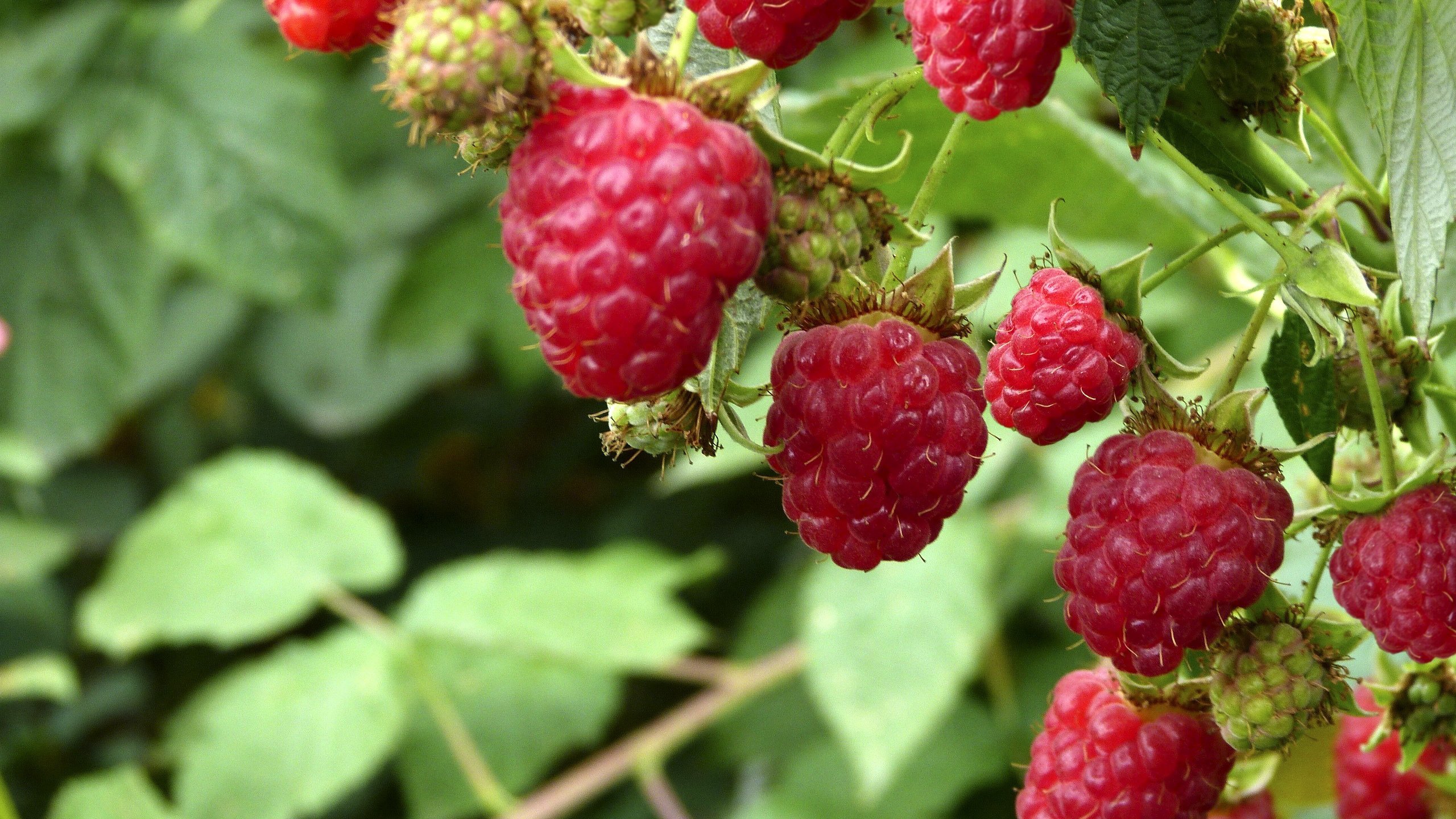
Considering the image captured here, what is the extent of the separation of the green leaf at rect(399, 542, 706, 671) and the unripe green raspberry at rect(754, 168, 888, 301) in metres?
1.42

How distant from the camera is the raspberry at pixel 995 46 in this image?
1.78ft

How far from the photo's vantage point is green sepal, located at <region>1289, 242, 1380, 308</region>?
22.4 inches

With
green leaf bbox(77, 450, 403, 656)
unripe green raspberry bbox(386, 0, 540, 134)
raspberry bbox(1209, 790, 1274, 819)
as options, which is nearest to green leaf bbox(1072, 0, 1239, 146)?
unripe green raspberry bbox(386, 0, 540, 134)

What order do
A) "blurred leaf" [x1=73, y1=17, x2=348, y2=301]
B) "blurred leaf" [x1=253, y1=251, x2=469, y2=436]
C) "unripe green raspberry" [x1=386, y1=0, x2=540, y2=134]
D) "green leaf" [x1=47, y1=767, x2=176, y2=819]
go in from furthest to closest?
"blurred leaf" [x1=253, y1=251, x2=469, y2=436], "blurred leaf" [x1=73, y1=17, x2=348, y2=301], "green leaf" [x1=47, y1=767, x2=176, y2=819], "unripe green raspberry" [x1=386, y1=0, x2=540, y2=134]

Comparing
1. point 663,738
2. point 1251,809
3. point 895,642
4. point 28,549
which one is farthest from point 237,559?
point 1251,809

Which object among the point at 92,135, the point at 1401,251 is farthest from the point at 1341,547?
the point at 92,135

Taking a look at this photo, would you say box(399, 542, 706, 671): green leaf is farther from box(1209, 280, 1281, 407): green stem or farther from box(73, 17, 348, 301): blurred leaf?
box(1209, 280, 1281, 407): green stem

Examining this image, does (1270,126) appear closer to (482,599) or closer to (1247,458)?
(1247,458)

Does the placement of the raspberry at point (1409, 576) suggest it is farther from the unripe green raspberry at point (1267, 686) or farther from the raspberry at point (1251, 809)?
the raspberry at point (1251, 809)

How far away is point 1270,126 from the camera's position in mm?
671

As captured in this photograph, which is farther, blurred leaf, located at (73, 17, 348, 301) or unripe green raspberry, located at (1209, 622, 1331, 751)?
blurred leaf, located at (73, 17, 348, 301)

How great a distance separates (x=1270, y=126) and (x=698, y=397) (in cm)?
32

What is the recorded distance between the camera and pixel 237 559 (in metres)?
2.15

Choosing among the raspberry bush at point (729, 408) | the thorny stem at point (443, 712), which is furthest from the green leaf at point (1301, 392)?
the thorny stem at point (443, 712)
